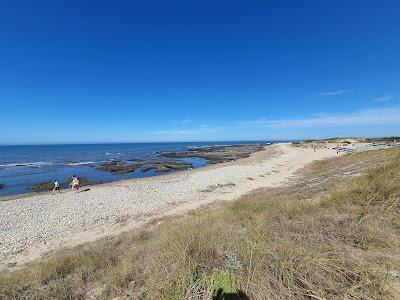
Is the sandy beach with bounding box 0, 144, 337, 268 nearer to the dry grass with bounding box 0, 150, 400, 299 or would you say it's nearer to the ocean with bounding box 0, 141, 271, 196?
the dry grass with bounding box 0, 150, 400, 299

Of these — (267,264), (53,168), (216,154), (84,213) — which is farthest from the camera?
(216,154)

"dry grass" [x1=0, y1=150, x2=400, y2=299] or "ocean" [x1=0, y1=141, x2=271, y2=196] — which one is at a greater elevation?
"dry grass" [x1=0, y1=150, x2=400, y2=299]

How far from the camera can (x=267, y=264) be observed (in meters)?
3.35

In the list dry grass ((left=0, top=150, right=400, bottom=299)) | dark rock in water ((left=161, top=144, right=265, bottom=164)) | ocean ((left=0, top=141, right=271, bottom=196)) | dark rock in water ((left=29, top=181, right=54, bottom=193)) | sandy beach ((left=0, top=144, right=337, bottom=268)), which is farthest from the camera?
dark rock in water ((left=161, top=144, right=265, bottom=164))

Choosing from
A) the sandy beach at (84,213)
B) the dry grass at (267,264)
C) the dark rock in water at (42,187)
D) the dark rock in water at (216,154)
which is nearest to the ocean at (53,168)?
the dark rock in water at (42,187)

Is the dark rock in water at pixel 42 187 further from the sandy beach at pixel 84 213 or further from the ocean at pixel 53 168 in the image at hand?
the sandy beach at pixel 84 213

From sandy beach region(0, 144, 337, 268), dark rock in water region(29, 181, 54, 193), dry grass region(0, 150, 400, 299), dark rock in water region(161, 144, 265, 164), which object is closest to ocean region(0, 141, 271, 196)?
dark rock in water region(29, 181, 54, 193)

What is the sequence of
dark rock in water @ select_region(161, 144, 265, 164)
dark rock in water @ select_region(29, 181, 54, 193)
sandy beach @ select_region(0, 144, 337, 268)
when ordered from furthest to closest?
dark rock in water @ select_region(161, 144, 265, 164), dark rock in water @ select_region(29, 181, 54, 193), sandy beach @ select_region(0, 144, 337, 268)

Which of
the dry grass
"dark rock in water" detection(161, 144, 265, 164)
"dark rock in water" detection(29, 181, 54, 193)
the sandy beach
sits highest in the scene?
the dry grass

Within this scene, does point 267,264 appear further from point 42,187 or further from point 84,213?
point 42,187

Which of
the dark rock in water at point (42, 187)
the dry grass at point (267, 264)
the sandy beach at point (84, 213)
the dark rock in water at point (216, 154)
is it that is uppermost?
the dry grass at point (267, 264)

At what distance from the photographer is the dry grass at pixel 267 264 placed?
2.93 meters

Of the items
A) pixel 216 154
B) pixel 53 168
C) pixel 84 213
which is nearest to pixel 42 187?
pixel 84 213

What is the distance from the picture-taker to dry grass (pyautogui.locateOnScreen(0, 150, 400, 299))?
2.93 m
